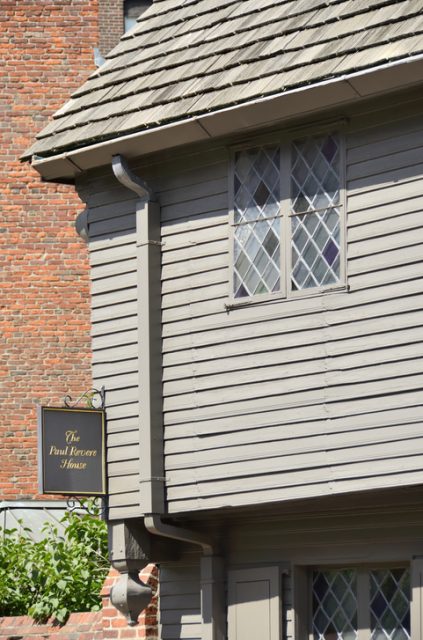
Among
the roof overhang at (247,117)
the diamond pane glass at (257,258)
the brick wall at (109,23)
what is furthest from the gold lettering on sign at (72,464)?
the brick wall at (109,23)

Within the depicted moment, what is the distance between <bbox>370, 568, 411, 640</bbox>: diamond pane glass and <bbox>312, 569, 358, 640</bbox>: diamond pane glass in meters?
0.22

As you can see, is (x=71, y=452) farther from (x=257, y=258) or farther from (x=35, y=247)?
(x=35, y=247)

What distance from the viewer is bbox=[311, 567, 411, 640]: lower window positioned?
1272 cm

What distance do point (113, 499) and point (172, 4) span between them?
4.80 meters

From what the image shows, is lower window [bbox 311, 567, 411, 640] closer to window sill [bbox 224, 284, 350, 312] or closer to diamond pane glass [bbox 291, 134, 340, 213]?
window sill [bbox 224, 284, 350, 312]

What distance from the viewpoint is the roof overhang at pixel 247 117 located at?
11.9m

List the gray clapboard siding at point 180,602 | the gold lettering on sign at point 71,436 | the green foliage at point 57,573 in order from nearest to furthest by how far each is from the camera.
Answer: the gold lettering on sign at point 71,436, the gray clapboard siding at point 180,602, the green foliage at point 57,573

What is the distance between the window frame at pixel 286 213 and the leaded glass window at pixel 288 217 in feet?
0.04

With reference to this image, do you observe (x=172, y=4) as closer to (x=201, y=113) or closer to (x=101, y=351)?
(x=201, y=113)

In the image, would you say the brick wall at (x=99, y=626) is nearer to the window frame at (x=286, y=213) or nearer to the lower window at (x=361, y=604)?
the lower window at (x=361, y=604)

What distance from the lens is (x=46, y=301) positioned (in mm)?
23734

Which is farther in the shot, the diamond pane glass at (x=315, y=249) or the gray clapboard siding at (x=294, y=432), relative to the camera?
the diamond pane glass at (x=315, y=249)

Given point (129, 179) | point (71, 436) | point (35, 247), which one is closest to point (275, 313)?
point (129, 179)

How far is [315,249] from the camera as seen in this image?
12680 millimetres
